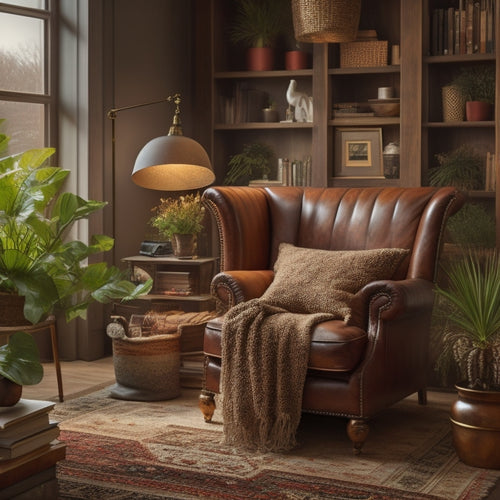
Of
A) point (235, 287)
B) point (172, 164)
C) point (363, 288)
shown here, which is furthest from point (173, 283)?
point (363, 288)

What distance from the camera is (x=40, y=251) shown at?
3855 mm

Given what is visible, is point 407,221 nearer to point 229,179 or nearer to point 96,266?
point 96,266

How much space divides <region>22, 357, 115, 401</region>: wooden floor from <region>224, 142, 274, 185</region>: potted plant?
5.16ft

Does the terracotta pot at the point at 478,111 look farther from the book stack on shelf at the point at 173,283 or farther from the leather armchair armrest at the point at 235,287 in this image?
the leather armchair armrest at the point at 235,287

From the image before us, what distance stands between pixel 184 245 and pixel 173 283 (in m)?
0.22

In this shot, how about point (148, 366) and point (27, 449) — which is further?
point (148, 366)

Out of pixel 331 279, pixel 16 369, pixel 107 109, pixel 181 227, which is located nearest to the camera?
pixel 16 369

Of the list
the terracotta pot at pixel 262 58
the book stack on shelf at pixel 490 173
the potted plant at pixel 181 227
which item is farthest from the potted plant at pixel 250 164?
the book stack on shelf at pixel 490 173

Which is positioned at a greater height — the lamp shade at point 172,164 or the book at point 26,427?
the lamp shade at point 172,164

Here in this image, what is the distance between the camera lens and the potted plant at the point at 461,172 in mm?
5625

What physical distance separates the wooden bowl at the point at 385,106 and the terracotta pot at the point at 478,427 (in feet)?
9.24

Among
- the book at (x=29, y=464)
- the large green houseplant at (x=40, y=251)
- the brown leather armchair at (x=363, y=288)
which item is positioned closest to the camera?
the book at (x=29, y=464)

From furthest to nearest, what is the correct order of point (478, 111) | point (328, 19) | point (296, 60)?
1. point (296, 60)
2. point (478, 111)
3. point (328, 19)

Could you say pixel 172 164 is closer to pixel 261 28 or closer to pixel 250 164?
pixel 250 164
